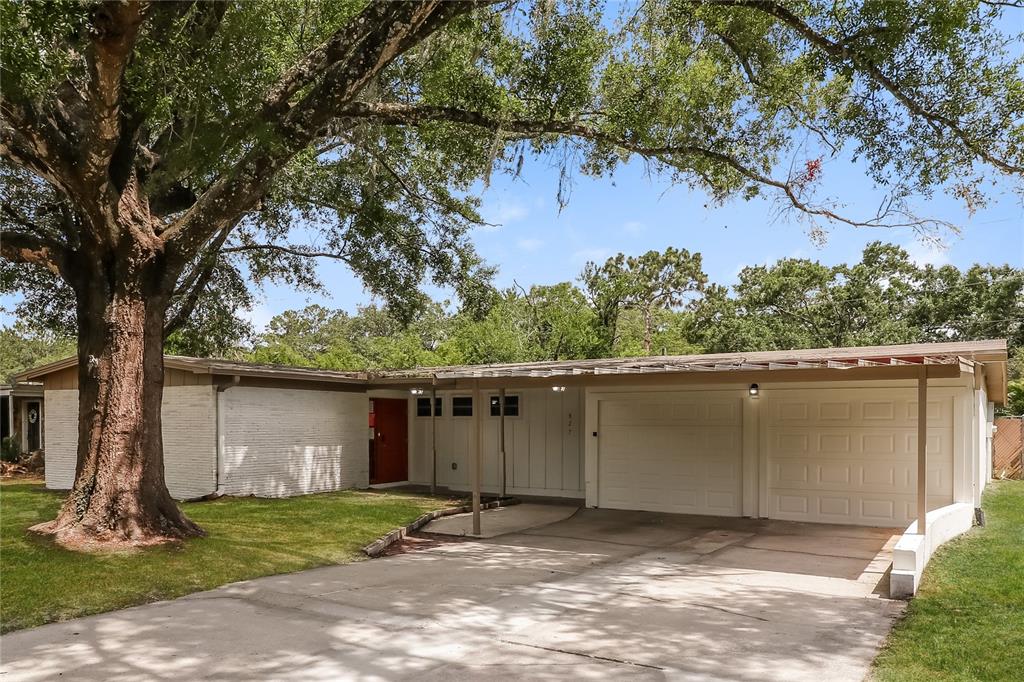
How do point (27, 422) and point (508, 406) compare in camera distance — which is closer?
point (508, 406)

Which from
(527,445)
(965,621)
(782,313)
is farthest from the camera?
(782,313)

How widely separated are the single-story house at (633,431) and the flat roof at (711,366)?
0.03 m

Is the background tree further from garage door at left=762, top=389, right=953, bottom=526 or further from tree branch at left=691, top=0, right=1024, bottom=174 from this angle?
tree branch at left=691, top=0, right=1024, bottom=174

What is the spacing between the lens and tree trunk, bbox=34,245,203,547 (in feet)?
26.0

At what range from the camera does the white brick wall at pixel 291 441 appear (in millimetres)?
12680

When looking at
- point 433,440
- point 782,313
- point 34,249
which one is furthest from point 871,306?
point 34,249

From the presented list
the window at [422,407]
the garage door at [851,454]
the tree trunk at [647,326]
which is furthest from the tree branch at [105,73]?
the tree trunk at [647,326]

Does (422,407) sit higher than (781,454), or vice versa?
(422,407)

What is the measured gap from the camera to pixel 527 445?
1405cm

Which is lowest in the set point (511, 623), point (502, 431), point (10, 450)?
point (10, 450)

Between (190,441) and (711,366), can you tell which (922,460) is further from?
(190,441)

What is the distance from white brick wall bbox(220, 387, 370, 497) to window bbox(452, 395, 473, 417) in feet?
5.95

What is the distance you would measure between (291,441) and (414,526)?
15.2 feet

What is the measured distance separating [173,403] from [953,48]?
12.4m
